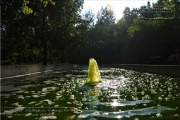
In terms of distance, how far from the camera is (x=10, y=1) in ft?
132

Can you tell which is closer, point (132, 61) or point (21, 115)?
point (21, 115)

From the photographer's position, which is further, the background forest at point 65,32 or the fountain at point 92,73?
the background forest at point 65,32

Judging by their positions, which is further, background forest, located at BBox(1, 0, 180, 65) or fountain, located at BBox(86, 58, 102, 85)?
background forest, located at BBox(1, 0, 180, 65)

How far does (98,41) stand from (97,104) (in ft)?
232

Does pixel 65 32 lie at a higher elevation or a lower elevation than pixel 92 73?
higher

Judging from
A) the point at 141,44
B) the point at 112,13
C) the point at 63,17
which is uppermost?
the point at 112,13

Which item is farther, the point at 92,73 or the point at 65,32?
the point at 65,32

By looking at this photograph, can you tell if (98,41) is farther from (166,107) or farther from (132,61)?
(166,107)

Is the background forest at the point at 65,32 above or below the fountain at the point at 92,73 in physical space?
above

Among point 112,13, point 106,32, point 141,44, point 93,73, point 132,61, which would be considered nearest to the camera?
point 93,73

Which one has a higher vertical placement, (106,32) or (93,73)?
(106,32)

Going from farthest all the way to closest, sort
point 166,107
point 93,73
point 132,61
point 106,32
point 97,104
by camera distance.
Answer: point 106,32
point 132,61
point 93,73
point 97,104
point 166,107

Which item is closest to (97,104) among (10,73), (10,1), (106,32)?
(10,73)

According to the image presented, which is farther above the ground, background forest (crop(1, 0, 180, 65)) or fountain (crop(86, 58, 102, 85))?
background forest (crop(1, 0, 180, 65))
